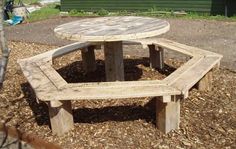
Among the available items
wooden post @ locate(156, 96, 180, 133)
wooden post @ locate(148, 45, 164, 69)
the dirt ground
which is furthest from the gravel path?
wooden post @ locate(156, 96, 180, 133)

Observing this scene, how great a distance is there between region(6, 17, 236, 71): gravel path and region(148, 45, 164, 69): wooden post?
105 cm

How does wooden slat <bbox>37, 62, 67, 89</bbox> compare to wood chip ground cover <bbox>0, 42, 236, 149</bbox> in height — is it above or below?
above

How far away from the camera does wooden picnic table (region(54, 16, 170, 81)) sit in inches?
164

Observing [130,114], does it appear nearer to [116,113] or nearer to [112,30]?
[116,113]

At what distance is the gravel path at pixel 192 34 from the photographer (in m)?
7.43

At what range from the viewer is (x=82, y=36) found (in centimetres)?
422

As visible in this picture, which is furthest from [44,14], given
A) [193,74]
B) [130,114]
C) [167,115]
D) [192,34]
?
[167,115]

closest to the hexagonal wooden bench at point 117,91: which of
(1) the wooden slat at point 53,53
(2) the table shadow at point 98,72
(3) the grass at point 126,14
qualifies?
(1) the wooden slat at point 53,53

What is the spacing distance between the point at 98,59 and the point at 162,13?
5620mm

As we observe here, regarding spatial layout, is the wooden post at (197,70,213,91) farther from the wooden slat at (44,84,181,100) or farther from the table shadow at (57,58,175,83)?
the wooden slat at (44,84,181,100)

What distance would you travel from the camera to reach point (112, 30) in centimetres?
452

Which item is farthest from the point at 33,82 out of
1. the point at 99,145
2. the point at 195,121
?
the point at 195,121

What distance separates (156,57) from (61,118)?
2.55 metres

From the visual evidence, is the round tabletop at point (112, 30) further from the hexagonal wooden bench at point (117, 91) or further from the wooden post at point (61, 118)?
the wooden post at point (61, 118)
